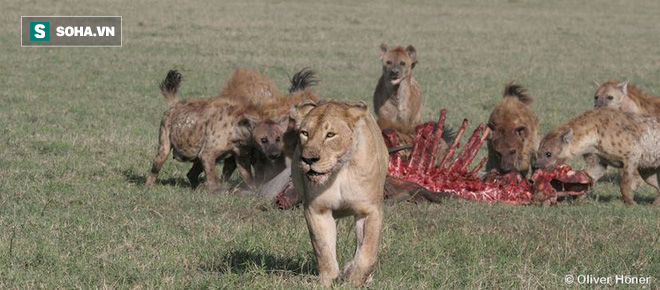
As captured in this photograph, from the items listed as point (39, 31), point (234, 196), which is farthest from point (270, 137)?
point (39, 31)

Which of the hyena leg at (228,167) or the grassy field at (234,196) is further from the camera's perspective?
the hyena leg at (228,167)

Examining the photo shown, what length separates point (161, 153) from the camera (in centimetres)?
845

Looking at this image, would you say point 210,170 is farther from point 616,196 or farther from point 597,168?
point 616,196

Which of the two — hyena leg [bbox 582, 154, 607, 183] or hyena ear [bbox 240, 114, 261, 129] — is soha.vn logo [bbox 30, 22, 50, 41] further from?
hyena leg [bbox 582, 154, 607, 183]

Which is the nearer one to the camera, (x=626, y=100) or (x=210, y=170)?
(x=210, y=170)

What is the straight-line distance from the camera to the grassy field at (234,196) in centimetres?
515

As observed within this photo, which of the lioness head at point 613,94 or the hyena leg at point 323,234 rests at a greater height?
the hyena leg at point 323,234

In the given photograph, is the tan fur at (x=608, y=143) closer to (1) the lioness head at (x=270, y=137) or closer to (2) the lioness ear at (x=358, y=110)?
(1) the lioness head at (x=270, y=137)

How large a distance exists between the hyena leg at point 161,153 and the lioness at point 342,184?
13.1 ft

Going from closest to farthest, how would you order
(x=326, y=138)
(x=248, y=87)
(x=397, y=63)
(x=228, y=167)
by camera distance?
(x=326, y=138)
(x=228, y=167)
(x=248, y=87)
(x=397, y=63)

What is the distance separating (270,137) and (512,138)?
1.98 meters

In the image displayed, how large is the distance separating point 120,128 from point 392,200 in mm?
4342

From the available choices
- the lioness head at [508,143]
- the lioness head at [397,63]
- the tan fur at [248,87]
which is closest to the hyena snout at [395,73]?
the lioness head at [397,63]

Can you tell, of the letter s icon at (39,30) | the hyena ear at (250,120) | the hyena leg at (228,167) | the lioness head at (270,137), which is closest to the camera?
the lioness head at (270,137)
